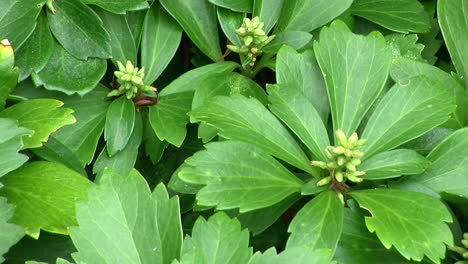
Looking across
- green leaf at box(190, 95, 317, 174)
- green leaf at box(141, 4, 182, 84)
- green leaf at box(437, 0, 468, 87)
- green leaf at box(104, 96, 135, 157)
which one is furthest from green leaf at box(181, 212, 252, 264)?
green leaf at box(437, 0, 468, 87)

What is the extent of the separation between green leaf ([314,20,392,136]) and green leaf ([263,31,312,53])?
0.20ft

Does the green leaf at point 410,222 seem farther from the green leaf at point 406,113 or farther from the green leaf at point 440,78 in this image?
the green leaf at point 440,78

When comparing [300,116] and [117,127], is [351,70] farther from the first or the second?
[117,127]

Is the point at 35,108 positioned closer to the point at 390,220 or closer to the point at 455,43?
the point at 390,220

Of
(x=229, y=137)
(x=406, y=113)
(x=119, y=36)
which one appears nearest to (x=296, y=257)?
(x=229, y=137)

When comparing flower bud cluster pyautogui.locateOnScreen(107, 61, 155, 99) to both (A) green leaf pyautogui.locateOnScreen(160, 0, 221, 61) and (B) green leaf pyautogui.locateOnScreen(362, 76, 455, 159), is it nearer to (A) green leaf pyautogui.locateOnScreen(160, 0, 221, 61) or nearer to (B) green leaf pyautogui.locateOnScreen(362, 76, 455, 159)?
(A) green leaf pyautogui.locateOnScreen(160, 0, 221, 61)

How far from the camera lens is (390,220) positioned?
2.94 ft

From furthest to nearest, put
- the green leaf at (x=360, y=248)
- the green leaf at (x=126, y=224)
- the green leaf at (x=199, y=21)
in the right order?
the green leaf at (x=199, y=21), the green leaf at (x=360, y=248), the green leaf at (x=126, y=224)

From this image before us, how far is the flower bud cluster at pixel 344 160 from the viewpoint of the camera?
0.93 m

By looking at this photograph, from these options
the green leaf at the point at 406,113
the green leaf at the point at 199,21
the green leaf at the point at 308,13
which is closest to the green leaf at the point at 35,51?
the green leaf at the point at 199,21

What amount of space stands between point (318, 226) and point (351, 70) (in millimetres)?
287

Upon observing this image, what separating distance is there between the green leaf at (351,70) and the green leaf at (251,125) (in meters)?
0.09

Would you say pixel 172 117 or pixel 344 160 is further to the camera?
pixel 172 117

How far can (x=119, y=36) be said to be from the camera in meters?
1.13
